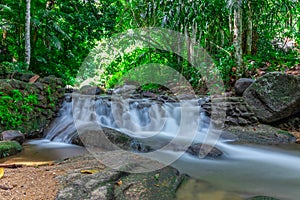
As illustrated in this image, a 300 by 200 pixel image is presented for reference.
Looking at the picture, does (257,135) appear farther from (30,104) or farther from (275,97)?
(30,104)

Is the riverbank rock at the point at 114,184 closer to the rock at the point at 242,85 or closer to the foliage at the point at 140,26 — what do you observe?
the rock at the point at 242,85

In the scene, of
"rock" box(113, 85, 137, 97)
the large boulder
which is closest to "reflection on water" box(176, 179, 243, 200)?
the large boulder

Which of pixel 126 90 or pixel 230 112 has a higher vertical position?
pixel 126 90

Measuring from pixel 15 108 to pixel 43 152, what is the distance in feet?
5.42

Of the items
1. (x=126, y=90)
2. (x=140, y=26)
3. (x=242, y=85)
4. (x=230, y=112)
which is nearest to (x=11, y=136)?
(x=230, y=112)

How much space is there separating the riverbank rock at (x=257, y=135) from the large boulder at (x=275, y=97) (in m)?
0.35

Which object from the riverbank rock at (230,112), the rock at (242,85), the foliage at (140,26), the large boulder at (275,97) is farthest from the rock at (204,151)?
the foliage at (140,26)

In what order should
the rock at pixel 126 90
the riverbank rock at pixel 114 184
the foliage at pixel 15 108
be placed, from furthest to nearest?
the rock at pixel 126 90 < the foliage at pixel 15 108 < the riverbank rock at pixel 114 184

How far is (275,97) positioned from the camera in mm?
5434

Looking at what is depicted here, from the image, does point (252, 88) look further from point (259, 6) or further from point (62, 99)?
point (62, 99)

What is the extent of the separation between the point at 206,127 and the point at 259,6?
549 cm

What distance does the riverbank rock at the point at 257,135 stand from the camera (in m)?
4.77

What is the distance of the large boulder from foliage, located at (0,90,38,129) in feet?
16.9

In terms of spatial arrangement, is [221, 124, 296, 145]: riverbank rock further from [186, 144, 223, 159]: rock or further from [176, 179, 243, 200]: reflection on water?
[176, 179, 243, 200]: reflection on water
